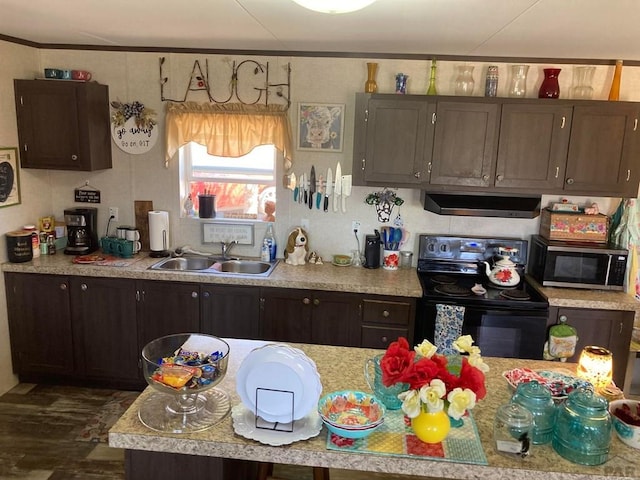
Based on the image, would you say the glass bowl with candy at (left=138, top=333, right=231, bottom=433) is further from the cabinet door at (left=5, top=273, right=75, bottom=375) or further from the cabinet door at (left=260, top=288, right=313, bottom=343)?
the cabinet door at (left=5, top=273, right=75, bottom=375)

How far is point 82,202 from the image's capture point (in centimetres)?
413

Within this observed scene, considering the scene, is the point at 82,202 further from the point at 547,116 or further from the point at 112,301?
the point at 547,116

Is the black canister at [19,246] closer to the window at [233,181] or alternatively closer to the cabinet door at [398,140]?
the window at [233,181]

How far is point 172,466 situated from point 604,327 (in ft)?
9.30

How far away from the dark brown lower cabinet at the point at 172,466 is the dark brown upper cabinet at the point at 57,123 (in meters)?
2.53

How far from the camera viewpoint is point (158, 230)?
397cm

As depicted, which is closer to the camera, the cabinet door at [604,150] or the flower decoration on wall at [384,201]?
the cabinet door at [604,150]

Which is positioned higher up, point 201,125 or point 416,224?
point 201,125

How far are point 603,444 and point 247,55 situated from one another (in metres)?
3.27

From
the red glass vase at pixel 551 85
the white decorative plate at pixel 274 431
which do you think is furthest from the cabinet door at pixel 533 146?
the white decorative plate at pixel 274 431

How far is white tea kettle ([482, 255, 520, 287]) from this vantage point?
364 cm

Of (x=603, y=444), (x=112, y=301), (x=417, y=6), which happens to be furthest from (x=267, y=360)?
(x=112, y=301)

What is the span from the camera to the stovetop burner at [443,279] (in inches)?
145

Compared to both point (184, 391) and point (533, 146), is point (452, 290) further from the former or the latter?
point (184, 391)
